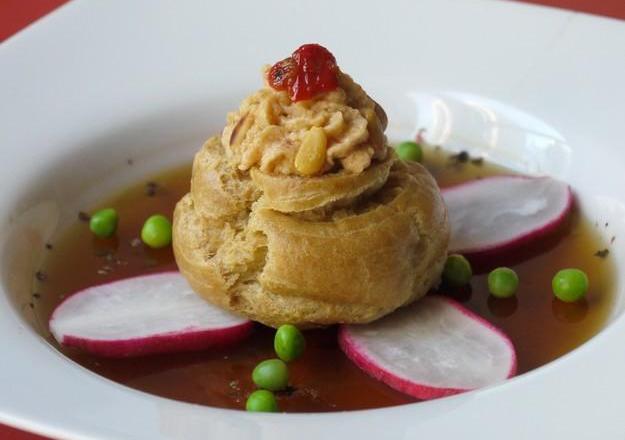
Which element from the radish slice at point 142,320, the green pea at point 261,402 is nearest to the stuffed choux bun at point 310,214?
the radish slice at point 142,320

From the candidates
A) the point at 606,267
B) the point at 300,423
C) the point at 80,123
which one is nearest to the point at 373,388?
the point at 300,423

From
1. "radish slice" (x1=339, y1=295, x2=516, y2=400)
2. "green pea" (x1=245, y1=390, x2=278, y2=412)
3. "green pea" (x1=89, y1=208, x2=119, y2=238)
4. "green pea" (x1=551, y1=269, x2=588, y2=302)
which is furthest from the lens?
"green pea" (x1=89, y1=208, x2=119, y2=238)

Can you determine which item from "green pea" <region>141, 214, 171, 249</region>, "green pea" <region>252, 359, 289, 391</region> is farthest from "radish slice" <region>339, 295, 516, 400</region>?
"green pea" <region>141, 214, 171, 249</region>

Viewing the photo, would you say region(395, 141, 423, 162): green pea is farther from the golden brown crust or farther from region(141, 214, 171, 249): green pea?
region(141, 214, 171, 249): green pea

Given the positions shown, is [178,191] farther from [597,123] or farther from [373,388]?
[597,123]

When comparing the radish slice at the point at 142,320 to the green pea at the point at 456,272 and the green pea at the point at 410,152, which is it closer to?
the green pea at the point at 456,272

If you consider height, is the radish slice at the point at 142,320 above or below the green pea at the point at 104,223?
below

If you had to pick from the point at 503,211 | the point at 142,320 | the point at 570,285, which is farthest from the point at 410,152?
the point at 142,320
